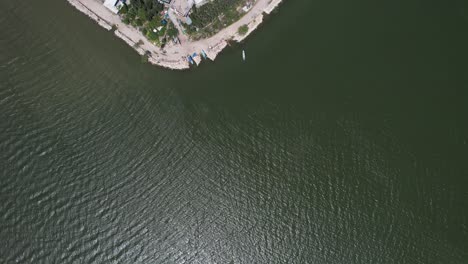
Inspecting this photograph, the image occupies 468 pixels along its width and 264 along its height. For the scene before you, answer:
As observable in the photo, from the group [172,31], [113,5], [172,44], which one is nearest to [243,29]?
[172,31]

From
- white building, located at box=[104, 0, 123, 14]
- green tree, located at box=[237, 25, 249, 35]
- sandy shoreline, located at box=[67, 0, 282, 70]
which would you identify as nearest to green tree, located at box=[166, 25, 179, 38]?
sandy shoreline, located at box=[67, 0, 282, 70]

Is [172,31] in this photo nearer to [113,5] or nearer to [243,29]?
[113,5]

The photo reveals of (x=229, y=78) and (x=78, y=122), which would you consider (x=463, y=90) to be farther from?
(x=78, y=122)

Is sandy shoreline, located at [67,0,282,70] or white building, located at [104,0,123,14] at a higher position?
white building, located at [104,0,123,14]

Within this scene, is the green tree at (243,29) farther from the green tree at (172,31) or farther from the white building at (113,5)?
the white building at (113,5)

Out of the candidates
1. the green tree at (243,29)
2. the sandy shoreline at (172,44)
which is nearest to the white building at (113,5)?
the sandy shoreline at (172,44)

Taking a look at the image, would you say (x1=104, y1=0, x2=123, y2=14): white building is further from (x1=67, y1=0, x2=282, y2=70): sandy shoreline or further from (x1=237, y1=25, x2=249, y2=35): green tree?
(x1=237, y1=25, x2=249, y2=35): green tree

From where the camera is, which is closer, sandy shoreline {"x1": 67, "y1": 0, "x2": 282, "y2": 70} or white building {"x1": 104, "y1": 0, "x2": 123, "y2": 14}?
white building {"x1": 104, "y1": 0, "x2": 123, "y2": 14}
